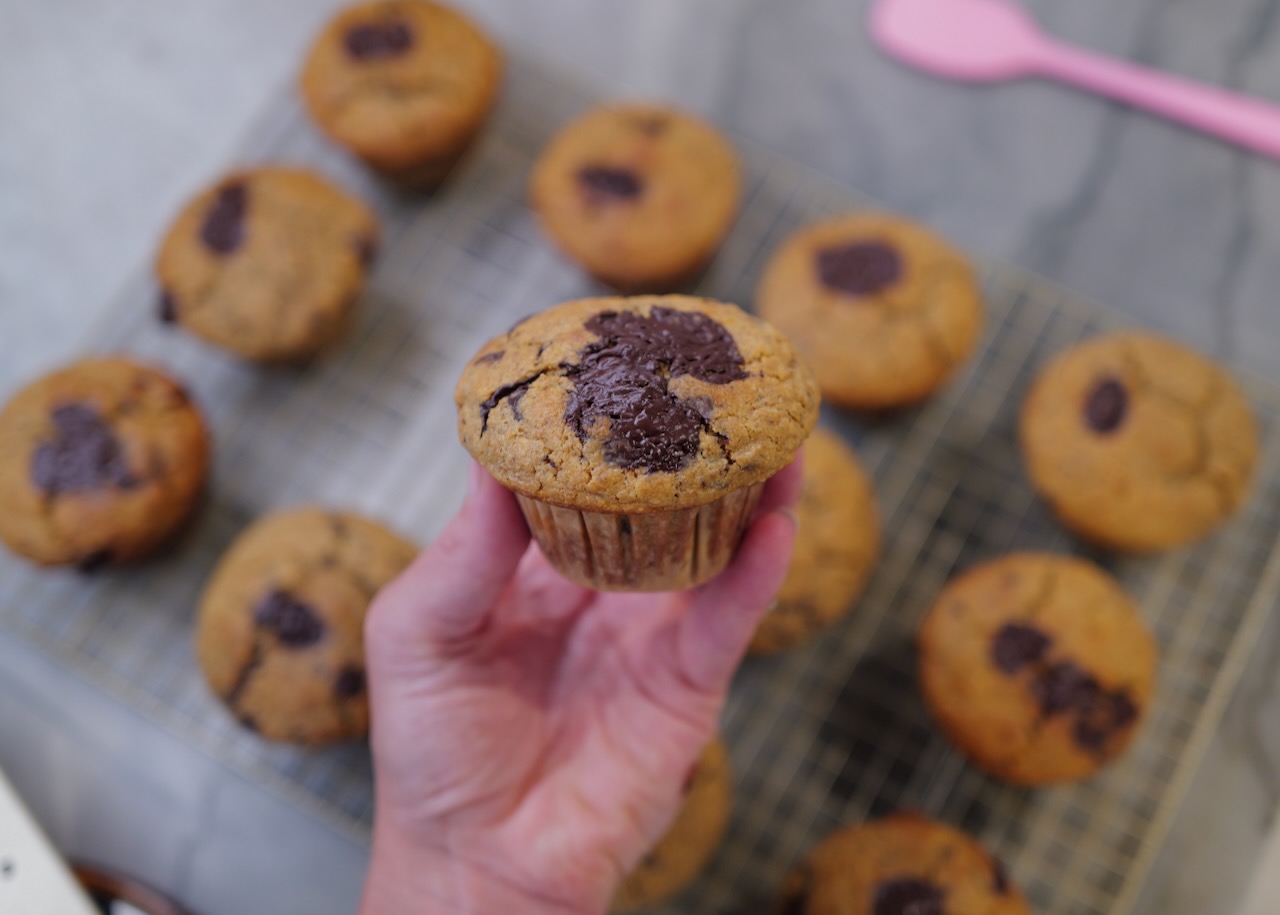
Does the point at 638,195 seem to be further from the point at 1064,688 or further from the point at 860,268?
the point at 1064,688

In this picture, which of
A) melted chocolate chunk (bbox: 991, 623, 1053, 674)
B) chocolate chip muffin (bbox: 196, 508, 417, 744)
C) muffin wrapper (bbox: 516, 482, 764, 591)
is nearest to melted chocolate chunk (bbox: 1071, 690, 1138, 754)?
melted chocolate chunk (bbox: 991, 623, 1053, 674)

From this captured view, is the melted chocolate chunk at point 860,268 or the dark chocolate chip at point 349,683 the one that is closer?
the dark chocolate chip at point 349,683

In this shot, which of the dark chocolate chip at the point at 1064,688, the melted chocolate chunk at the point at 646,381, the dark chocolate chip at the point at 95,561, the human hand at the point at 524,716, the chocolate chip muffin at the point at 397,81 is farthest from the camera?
the chocolate chip muffin at the point at 397,81

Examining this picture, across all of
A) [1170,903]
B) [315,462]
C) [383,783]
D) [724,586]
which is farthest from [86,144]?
[1170,903]

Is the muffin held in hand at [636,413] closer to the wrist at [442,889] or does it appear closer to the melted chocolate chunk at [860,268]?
the wrist at [442,889]

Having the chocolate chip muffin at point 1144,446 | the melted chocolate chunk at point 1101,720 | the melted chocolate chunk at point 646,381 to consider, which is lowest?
the melted chocolate chunk at point 1101,720

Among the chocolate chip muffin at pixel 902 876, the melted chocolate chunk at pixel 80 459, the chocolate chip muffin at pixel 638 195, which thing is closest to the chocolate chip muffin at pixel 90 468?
the melted chocolate chunk at pixel 80 459

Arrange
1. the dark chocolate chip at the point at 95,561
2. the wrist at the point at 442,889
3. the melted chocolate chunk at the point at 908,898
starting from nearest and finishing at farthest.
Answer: the wrist at the point at 442,889 < the melted chocolate chunk at the point at 908,898 < the dark chocolate chip at the point at 95,561

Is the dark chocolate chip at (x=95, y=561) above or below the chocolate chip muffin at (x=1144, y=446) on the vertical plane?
above
